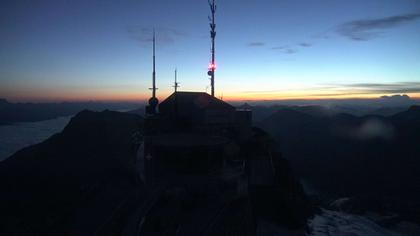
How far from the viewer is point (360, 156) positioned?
109 m

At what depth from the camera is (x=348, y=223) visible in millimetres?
40875

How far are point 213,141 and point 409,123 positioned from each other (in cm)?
13767

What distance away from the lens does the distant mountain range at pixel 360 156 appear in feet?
237

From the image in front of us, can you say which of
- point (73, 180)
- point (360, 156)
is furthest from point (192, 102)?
point (360, 156)

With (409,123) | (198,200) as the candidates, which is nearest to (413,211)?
(198,200)

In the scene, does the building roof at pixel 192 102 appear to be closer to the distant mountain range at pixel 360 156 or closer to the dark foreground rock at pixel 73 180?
the dark foreground rock at pixel 73 180

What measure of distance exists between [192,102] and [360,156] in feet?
321

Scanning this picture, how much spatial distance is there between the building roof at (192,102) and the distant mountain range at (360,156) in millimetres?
34817

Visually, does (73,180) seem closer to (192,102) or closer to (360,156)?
(192,102)

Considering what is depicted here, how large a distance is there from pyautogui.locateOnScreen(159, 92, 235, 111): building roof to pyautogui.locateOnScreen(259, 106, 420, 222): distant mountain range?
3482cm

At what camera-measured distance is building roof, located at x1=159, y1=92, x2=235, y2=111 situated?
101 ft

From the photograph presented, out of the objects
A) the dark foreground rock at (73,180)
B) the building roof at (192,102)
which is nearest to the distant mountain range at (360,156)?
the building roof at (192,102)

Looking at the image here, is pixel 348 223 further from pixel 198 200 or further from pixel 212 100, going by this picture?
pixel 198 200

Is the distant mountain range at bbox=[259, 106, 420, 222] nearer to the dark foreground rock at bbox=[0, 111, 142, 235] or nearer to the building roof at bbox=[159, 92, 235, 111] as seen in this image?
the building roof at bbox=[159, 92, 235, 111]
